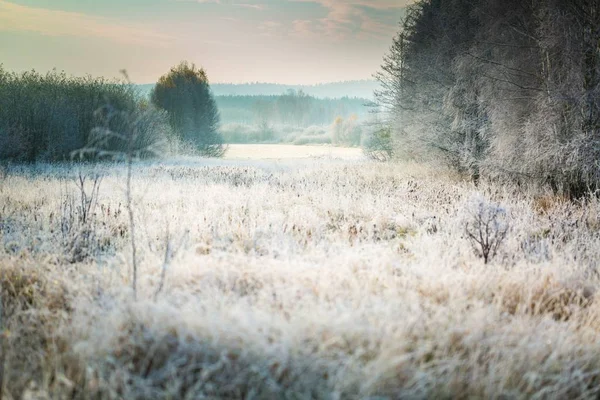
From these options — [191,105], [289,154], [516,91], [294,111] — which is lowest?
[289,154]

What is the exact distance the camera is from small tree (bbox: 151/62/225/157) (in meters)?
42.2

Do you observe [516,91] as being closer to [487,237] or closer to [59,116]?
[487,237]

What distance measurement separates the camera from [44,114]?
21469 millimetres

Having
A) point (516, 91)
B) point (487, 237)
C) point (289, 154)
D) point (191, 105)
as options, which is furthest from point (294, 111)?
point (487, 237)

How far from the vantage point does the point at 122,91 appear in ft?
90.5

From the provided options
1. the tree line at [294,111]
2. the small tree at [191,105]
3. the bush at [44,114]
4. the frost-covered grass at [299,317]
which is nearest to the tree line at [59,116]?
the bush at [44,114]

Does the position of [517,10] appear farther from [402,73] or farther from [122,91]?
[122,91]

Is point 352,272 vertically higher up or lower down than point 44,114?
lower down

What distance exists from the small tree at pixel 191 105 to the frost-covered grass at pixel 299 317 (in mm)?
37206

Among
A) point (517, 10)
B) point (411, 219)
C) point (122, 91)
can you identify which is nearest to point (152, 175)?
point (411, 219)

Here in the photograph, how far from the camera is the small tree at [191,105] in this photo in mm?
42188

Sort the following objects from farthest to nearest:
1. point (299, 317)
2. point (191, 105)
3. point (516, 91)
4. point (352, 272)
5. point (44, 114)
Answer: point (191, 105) < point (44, 114) < point (516, 91) < point (352, 272) < point (299, 317)

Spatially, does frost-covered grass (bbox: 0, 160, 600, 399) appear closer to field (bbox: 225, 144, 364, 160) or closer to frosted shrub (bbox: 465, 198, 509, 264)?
frosted shrub (bbox: 465, 198, 509, 264)

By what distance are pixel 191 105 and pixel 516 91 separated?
121 ft
